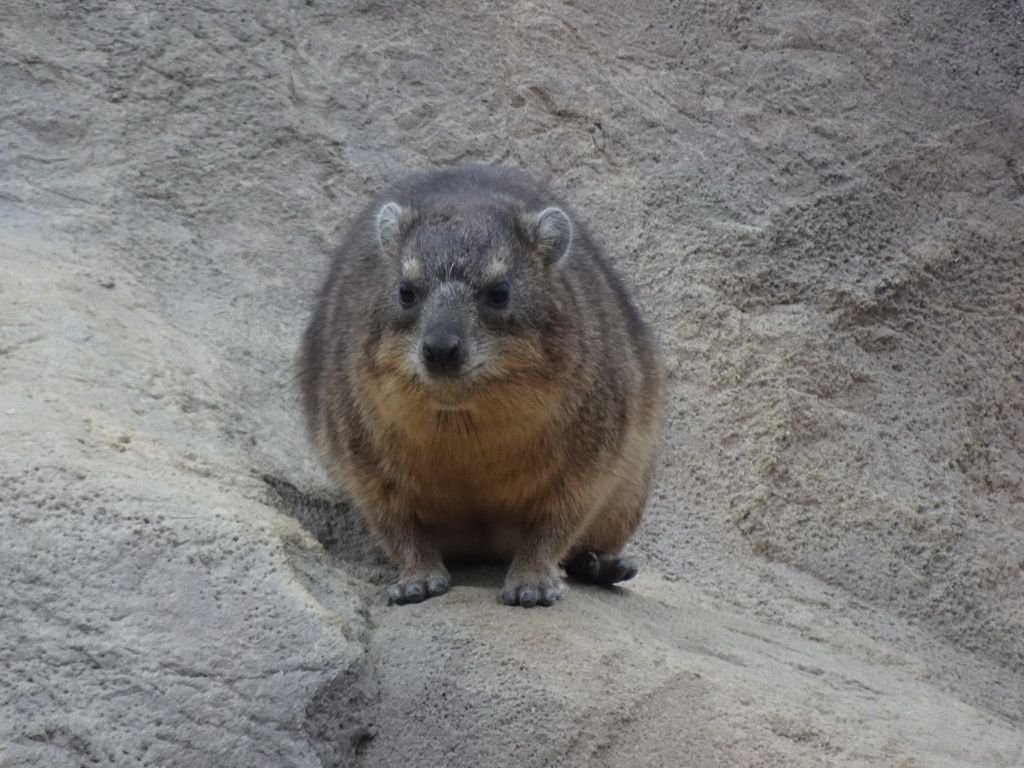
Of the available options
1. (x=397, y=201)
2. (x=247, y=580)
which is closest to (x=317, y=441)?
(x=397, y=201)

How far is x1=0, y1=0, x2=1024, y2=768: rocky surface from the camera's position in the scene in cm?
471

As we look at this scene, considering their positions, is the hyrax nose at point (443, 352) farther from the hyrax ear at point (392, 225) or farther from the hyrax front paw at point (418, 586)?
the hyrax front paw at point (418, 586)

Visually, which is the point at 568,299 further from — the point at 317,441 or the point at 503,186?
the point at 317,441

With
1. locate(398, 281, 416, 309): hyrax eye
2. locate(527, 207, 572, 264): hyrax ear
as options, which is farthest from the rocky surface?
locate(527, 207, 572, 264): hyrax ear

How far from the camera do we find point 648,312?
8.67m

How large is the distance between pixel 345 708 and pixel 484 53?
6094mm

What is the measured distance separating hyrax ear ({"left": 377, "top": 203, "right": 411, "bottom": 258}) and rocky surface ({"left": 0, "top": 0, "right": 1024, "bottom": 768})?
1229mm

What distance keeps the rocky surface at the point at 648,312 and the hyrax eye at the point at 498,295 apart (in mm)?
1231

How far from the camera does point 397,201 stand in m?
6.56

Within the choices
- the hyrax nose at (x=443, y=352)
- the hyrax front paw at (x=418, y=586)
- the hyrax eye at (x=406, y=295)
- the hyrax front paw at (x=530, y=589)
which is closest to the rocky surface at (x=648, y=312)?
the hyrax front paw at (x=530, y=589)

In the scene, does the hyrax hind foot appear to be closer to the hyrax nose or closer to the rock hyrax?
the rock hyrax

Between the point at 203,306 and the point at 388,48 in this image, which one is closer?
the point at 203,306

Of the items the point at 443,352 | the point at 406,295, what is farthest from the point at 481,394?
the point at 406,295

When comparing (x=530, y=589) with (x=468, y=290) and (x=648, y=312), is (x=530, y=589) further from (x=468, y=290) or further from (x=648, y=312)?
(x=648, y=312)
